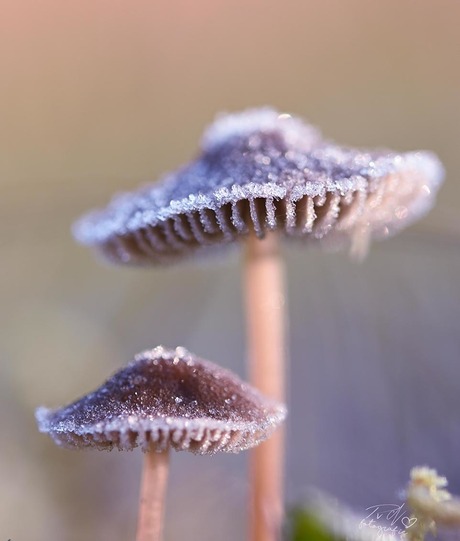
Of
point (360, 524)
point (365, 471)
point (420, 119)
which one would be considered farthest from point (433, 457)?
point (420, 119)

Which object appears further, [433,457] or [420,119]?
[420,119]

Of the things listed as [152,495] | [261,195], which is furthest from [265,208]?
[152,495]

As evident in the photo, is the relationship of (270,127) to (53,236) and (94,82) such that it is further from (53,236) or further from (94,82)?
(94,82)

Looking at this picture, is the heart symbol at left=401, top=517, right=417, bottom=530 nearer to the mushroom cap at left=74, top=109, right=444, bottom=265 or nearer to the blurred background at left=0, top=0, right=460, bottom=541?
the mushroom cap at left=74, top=109, right=444, bottom=265

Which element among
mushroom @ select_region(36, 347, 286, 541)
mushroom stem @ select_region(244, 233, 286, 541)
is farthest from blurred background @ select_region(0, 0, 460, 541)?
mushroom @ select_region(36, 347, 286, 541)

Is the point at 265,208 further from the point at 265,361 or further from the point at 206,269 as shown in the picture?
the point at 206,269

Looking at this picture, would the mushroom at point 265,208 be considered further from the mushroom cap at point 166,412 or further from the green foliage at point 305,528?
the green foliage at point 305,528
